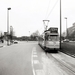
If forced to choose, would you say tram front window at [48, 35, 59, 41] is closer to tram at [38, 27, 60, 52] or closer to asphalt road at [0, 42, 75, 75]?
tram at [38, 27, 60, 52]

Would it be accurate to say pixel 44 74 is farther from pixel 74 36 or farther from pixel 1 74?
pixel 74 36

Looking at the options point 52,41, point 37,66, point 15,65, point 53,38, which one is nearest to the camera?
point 37,66

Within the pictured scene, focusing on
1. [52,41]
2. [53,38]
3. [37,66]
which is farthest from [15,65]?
[53,38]

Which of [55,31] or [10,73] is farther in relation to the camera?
[55,31]

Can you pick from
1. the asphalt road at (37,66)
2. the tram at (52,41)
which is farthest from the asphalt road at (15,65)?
the tram at (52,41)

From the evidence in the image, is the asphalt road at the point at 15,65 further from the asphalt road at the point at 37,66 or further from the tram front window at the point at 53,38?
the tram front window at the point at 53,38

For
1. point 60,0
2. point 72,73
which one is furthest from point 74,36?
point 72,73

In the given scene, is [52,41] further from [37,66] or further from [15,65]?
[15,65]

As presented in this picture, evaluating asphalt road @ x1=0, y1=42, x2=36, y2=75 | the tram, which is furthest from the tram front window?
asphalt road @ x1=0, y1=42, x2=36, y2=75

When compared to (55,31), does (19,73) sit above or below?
below

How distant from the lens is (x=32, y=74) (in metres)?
6.64

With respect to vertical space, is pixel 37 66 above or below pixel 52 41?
below

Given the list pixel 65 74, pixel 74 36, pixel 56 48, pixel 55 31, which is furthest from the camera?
pixel 74 36

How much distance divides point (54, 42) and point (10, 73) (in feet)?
39.6
